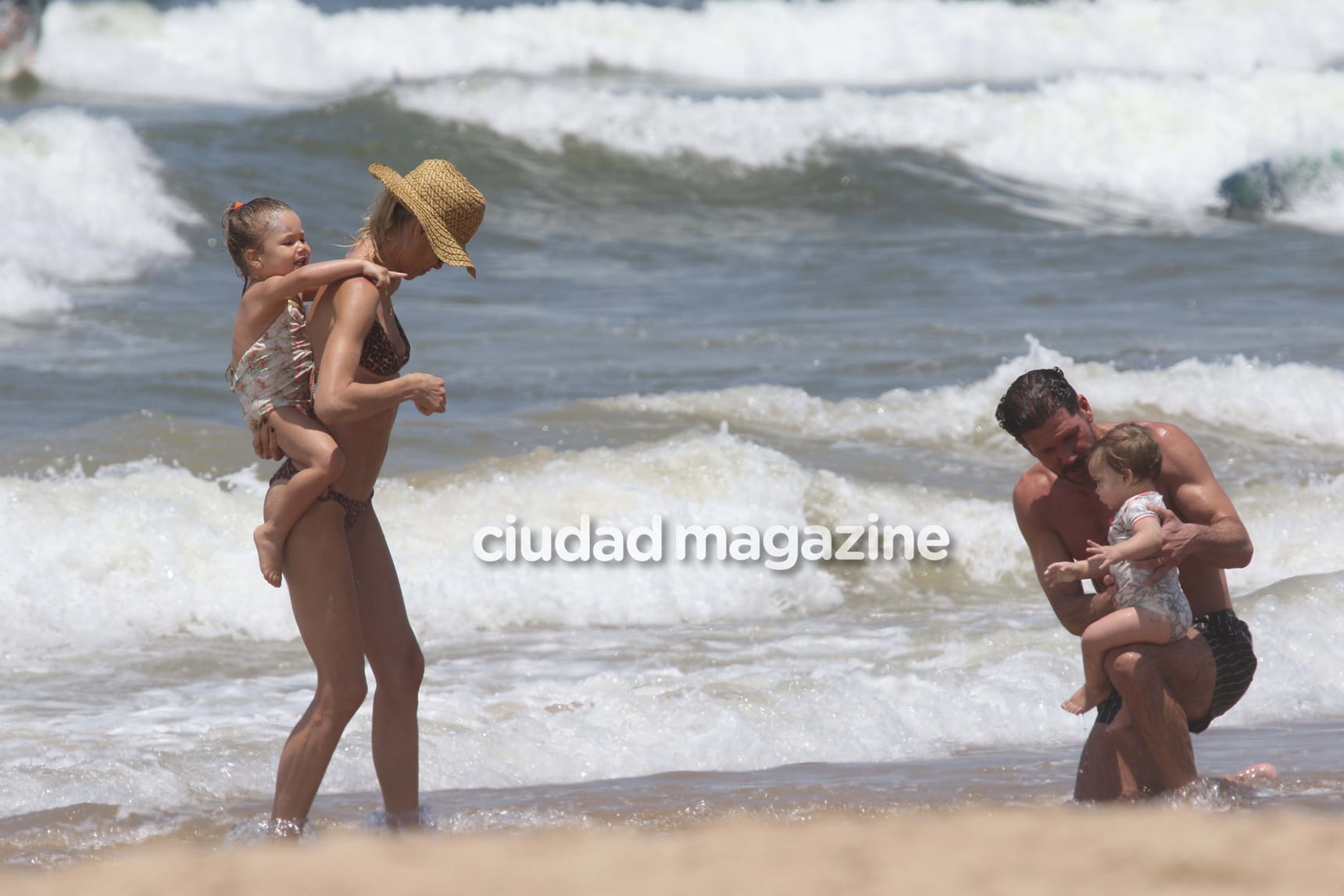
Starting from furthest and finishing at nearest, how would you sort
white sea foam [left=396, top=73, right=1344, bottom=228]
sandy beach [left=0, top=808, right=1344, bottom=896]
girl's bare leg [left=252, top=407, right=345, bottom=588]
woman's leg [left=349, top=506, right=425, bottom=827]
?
white sea foam [left=396, top=73, right=1344, bottom=228] → woman's leg [left=349, top=506, right=425, bottom=827] → girl's bare leg [left=252, top=407, right=345, bottom=588] → sandy beach [left=0, top=808, right=1344, bottom=896]

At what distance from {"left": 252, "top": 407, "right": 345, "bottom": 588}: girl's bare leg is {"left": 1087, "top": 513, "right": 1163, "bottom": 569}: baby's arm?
72.3 inches

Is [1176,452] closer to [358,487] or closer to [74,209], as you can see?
[358,487]

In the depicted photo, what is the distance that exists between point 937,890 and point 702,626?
4.42 meters

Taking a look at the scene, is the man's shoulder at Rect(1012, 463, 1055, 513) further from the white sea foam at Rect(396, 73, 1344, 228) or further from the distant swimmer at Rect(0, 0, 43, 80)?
the distant swimmer at Rect(0, 0, 43, 80)

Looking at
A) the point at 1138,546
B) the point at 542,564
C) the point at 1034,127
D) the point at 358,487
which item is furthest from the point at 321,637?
the point at 1034,127

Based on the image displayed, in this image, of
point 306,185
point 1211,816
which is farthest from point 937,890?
point 306,185

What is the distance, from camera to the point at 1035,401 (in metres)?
4.00

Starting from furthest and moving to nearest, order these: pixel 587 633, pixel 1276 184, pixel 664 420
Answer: pixel 1276 184
pixel 664 420
pixel 587 633

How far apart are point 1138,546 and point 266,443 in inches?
83.1

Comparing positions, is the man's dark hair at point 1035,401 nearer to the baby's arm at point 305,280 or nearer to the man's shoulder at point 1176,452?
the man's shoulder at point 1176,452

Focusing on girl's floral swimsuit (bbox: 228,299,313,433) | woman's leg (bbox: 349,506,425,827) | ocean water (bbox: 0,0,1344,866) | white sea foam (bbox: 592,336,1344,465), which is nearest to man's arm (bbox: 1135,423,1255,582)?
ocean water (bbox: 0,0,1344,866)

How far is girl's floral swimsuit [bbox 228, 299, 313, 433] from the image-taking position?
383cm

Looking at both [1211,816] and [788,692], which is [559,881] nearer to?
[1211,816]

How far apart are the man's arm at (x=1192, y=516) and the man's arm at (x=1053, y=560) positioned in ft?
0.73
